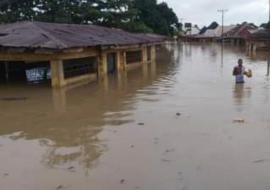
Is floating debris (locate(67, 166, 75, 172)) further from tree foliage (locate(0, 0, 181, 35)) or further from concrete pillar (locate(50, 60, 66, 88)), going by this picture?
tree foliage (locate(0, 0, 181, 35))

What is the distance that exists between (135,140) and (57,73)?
31.0 ft

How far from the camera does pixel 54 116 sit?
13.3 m

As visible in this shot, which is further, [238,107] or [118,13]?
[118,13]

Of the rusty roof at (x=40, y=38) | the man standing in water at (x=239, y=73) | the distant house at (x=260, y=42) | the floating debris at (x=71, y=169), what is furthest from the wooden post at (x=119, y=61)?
the distant house at (x=260, y=42)

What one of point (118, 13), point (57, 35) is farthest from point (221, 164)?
point (118, 13)

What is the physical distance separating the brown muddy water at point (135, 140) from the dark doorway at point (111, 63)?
29.2 ft

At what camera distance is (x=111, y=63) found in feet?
91.5

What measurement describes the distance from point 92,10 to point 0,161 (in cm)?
2971

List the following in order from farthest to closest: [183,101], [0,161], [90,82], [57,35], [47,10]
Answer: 1. [47,10]
2. [90,82]
3. [57,35]
4. [183,101]
5. [0,161]

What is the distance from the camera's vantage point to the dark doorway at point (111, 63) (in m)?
27.2

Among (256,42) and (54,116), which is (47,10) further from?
Result: (256,42)

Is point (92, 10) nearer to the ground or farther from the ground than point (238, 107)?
farther from the ground

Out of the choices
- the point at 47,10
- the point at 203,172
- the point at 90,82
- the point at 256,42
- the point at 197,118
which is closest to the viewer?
the point at 203,172

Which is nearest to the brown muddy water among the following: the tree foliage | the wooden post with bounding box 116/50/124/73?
the wooden post with bounding box 116/50/124/73
